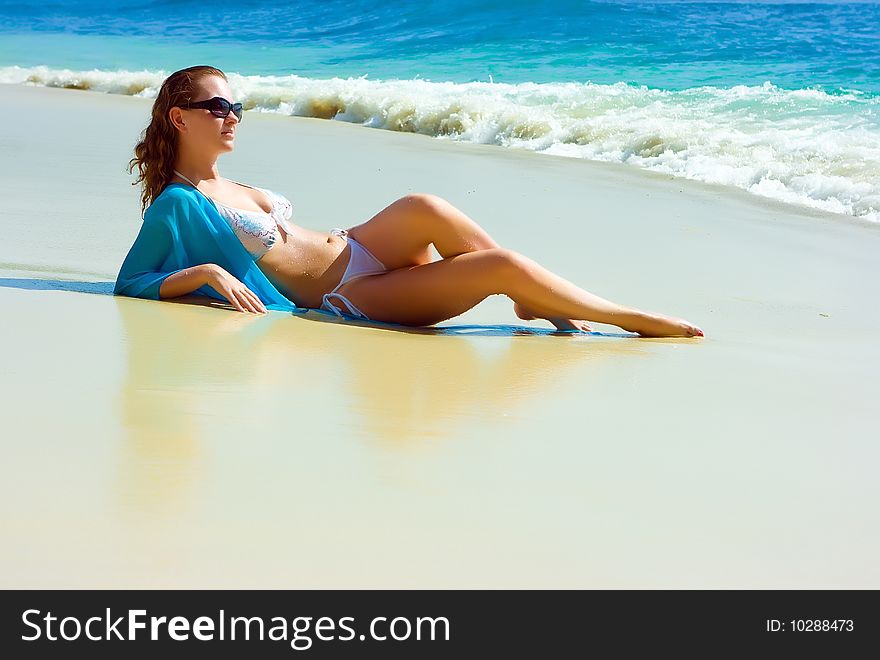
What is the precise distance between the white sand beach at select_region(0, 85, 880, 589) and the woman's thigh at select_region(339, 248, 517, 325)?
13cm

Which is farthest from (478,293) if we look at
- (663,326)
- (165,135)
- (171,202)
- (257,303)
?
(165,135)

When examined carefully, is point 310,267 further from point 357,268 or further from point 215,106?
point 215,106

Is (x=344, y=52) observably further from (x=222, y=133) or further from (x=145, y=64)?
(x=222, y=133)

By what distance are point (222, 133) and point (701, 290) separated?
94.1 inches

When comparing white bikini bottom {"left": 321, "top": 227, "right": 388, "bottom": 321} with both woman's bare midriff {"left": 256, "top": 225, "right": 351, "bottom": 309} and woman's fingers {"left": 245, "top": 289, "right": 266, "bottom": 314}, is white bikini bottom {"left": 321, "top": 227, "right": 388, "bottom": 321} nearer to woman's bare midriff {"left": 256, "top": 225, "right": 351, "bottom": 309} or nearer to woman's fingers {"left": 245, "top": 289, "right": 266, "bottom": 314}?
woman's bare midriff {"left": 256, "top": 225, "right": 351, "bottom": 309}

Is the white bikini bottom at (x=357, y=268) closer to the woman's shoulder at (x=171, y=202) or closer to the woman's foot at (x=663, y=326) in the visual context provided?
the woman's shoulder at (x=171, y=202)

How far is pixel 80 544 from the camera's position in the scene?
2.00 meters

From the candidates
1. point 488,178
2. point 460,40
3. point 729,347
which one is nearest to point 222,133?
point 729,347

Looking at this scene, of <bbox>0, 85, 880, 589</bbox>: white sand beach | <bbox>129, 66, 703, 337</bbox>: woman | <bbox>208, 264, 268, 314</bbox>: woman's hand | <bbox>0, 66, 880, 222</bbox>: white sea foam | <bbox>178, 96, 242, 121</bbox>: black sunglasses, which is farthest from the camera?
<bbox>0, 66, 880, 222</bbox>: white sea foam

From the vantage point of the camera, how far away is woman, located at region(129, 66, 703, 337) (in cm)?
418

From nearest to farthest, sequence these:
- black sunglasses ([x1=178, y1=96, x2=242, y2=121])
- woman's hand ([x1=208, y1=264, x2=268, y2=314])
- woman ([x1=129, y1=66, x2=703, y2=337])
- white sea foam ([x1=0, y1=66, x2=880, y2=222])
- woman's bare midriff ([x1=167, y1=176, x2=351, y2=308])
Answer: woman's hand ([x1=208, y1=264, x2=268, y2=314])
woman ([x1=129, y1=66, x2=703, y2=337])
black sunglasses ([x1=178, y1=96, x2=242, y2=121])
woman's bare midriff ([x1=167, y1=176, x2=351, y2=308])
white sea foam ([x1=0, y1=66, x2=880, y2=222])

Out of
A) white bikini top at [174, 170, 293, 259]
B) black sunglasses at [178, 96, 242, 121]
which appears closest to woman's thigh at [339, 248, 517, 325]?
white bikini top at [174, 170, 293, 259]
